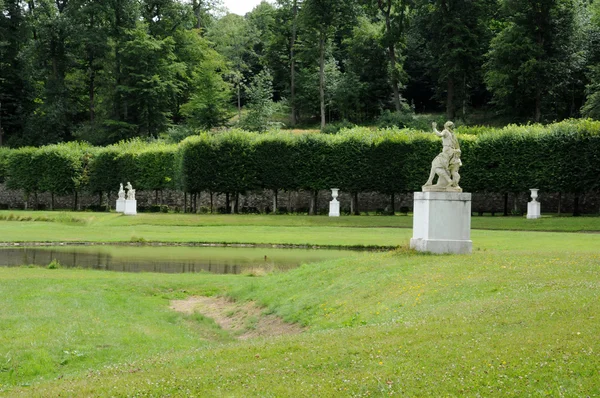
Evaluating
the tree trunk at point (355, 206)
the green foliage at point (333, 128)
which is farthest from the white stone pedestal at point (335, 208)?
the green foliage at point (333, 128)

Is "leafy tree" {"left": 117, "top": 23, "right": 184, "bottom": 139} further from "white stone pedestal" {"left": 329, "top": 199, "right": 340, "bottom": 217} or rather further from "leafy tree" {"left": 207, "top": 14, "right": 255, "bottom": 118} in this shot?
"white stone pedestal" {"left": 329, "top": 199, "right": 340, "bottom": 217}

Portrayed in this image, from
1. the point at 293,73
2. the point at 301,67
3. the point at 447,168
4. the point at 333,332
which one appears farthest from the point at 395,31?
the point at 333,332

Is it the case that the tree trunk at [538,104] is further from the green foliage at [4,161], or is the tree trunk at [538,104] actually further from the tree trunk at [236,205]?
the green foliage at [4,161]

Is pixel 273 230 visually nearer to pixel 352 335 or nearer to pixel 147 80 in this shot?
pixel 352 335

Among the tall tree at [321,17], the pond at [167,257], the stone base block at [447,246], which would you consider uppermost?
the tall tree at [321,17]

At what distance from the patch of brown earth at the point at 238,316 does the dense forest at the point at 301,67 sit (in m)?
54.5

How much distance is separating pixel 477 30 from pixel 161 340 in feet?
229

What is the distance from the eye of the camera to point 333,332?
11844mm

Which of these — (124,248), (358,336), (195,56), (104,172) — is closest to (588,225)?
(124,248)

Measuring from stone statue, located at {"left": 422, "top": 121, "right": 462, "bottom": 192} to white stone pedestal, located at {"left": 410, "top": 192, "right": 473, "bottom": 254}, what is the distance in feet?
0.96

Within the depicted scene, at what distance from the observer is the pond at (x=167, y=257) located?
2750 centimetres

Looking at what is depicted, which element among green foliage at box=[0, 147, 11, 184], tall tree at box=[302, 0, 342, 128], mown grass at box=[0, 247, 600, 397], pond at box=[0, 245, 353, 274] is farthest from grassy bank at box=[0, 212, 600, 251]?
tall tree at box=[302, 0, 342, 128]

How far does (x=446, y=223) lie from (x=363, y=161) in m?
38.2

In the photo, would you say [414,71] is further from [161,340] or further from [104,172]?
[161,340]
